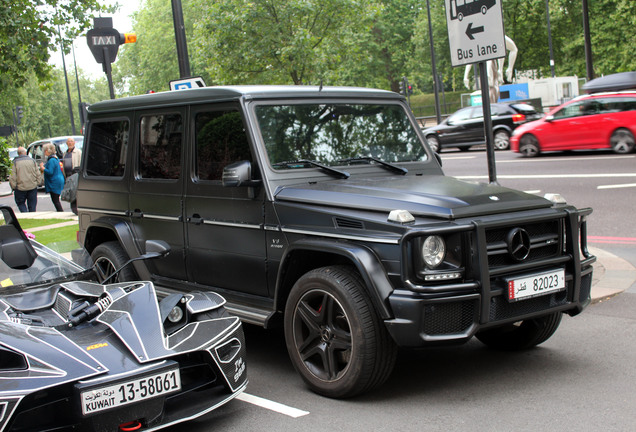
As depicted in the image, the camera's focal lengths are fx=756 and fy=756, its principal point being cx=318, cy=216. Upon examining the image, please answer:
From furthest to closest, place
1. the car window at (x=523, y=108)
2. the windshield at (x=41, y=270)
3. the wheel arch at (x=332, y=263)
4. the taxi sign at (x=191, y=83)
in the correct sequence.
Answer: the car window at (x=523, y=108)
the taxi sign at (x=191, y=83)
the windshield at (x=41, y=270)
the wheel arch at (x=332, y=263)

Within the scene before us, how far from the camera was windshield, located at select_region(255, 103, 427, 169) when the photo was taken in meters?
5.52

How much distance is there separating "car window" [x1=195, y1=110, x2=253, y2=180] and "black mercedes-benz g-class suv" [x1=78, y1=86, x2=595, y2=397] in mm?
14

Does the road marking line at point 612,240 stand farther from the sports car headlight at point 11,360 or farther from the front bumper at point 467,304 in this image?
the sports car headlight at point 11,360

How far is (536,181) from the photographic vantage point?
16234 millimetres

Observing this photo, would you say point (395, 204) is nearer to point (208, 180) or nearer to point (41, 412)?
point (208, 180)

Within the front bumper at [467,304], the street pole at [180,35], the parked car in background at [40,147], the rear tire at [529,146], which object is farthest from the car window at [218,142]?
the parked car in background at [40,147]

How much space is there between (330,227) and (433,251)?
738 millimetres

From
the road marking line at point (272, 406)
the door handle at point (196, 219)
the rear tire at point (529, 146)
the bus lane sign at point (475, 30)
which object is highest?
the bus lane sign at point (475, 30)

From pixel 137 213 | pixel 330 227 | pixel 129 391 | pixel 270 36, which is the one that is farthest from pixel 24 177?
pixel 129 391

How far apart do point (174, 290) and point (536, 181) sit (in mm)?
11749

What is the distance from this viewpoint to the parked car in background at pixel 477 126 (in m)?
25.7

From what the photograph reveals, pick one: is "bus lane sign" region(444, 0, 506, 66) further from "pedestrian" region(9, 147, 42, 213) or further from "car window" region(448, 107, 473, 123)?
"car window" region(448, 107, 473, 123)

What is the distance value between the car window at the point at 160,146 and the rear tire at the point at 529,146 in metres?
16.9

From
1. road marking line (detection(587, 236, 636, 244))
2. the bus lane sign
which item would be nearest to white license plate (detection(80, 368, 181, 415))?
the bus lane sign
